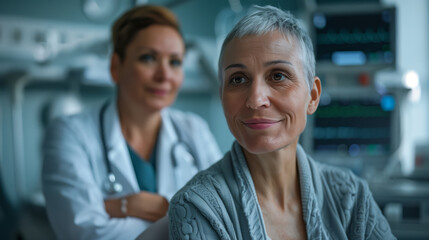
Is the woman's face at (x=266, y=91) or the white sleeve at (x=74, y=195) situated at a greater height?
the woman's face at (x=266, y=91)

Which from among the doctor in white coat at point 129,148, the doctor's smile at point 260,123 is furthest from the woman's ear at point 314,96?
the doctor in white coat at point 129,148

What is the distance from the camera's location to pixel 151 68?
4.42 feet

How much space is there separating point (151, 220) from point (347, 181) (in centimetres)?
57

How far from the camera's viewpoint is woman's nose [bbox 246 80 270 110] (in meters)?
0.72

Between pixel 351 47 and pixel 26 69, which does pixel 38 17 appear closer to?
pixel 26 69

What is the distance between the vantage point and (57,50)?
2.19 meters

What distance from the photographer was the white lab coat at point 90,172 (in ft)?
3.76

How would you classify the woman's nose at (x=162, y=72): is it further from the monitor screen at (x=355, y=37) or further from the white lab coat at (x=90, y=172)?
the monitor screen at (x=355, y=37)

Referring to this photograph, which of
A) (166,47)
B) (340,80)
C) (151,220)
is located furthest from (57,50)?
(340,80)

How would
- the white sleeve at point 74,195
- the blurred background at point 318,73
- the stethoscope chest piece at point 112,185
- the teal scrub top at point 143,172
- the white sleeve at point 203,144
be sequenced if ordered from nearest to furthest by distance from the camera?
the white sleeve at point 74,195
the stethoscope chest piece at point 112,185
the teal scrub top at point 143,172
the white sleeve at point 203,144
the blurred background at point 318,73

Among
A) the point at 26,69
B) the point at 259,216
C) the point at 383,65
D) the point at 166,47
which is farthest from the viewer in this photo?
the point at 383,65

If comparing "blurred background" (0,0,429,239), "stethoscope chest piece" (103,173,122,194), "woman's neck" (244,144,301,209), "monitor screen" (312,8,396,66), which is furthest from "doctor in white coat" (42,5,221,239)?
"monitor screen" (312,8,396,66)

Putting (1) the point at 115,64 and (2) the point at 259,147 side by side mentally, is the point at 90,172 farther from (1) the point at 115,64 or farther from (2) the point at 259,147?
(2) the point at 259,147

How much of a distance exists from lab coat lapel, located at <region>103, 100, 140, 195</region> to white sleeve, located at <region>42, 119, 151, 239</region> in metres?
0.07
